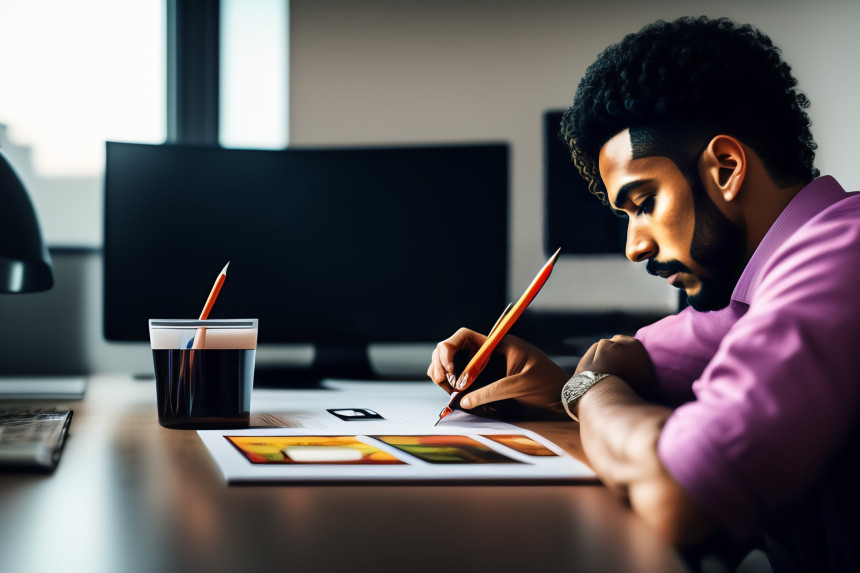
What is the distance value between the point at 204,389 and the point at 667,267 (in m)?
0.47

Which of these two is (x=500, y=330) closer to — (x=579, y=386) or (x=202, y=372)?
(x=579, y=386)

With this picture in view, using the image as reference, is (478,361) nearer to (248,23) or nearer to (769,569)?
(769,569)

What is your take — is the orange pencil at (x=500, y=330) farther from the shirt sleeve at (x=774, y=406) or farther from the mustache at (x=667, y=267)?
the shirt sleeve at (x=774, y=406)

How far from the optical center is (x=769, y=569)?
397mm

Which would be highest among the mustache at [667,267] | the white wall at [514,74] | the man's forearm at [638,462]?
the white wall at [514,74]

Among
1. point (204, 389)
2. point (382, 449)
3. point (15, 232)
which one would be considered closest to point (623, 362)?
point (382, 449)

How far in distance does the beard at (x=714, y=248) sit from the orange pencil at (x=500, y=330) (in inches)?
4.8

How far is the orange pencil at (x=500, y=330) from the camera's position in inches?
28.2

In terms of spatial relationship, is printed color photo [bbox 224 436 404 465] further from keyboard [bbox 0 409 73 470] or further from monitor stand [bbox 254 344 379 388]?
monitor stand [bbox 254 344 379 388]

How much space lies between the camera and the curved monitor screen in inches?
45.8

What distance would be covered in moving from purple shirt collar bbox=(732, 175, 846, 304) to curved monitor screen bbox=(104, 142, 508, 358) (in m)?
0.55

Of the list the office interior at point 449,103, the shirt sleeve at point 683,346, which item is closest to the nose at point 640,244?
the shirt sleeve at point 683,346

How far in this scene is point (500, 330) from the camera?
74cm

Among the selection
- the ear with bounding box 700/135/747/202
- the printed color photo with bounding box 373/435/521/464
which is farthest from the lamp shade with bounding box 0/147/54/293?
the ear with bounding box 700/135/747/202
